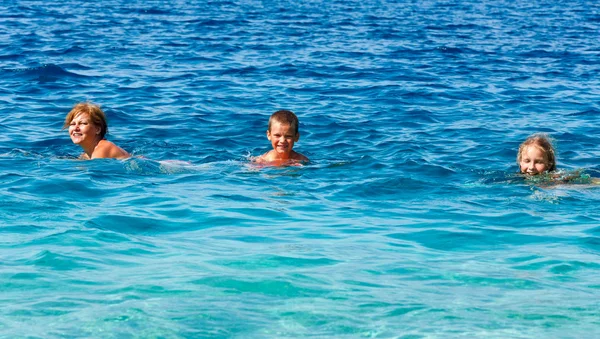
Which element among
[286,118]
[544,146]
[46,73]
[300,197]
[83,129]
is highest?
[46,73]

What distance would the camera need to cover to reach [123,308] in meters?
6.00

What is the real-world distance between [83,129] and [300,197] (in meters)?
3.13

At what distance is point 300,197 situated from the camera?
31.0 feet

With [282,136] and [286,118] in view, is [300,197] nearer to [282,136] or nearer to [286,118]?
[282,136]

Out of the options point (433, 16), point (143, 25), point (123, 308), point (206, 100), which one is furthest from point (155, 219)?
point (433, 16)

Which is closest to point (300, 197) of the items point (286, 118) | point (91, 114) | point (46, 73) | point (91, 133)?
point (286, 118)

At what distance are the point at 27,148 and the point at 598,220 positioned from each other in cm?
707

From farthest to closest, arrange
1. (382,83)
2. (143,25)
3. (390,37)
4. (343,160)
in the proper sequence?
(143,25) → (390,37) → (382,83) → (343,160)

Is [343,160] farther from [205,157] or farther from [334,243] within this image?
[334,243]

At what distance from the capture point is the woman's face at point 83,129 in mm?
11109

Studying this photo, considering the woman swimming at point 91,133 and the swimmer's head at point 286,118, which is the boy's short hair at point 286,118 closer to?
the swimmer's head at point 286,118

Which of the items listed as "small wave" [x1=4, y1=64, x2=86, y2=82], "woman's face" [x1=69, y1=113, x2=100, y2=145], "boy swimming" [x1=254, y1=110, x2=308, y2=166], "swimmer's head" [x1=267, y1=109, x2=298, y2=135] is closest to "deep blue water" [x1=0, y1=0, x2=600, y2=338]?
"small wave" [x1=4, y1=64, x2=86, y2=82]

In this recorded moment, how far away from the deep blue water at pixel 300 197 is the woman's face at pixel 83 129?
448 mm

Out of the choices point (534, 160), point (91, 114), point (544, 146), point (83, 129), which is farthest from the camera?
point (91, 114)
